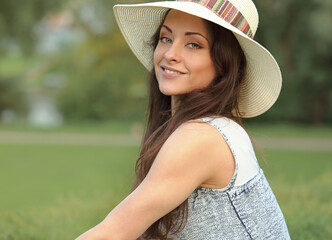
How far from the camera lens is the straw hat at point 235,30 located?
1.90m

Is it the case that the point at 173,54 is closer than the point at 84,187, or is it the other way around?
the point at 173,54

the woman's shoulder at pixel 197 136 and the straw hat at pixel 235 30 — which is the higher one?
the straw hat at pixel 235 30

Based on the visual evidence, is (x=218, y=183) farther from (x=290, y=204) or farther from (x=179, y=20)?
(x=290, y=204)

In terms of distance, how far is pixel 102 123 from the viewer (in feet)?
53.7

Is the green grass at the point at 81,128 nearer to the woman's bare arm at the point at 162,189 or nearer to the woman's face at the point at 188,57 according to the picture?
the woman's face at the point at 188,57

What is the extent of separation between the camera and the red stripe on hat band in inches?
75.4

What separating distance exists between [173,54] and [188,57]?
0.18 feet

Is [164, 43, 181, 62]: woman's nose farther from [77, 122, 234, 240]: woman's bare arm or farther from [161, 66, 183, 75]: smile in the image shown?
[77, 122, 234, 240]: woman's bare arm

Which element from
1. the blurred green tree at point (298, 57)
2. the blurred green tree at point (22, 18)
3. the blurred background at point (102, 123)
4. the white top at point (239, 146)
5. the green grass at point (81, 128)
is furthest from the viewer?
the blurred green tree at point (298, 57)

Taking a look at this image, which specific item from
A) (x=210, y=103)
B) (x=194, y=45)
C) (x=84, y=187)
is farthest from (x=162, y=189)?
(x=84, y=187)

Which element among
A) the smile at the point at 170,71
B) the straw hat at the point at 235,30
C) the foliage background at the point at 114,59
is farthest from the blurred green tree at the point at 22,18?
the smile at the point at 170,71

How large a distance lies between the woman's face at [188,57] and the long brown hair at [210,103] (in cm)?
2

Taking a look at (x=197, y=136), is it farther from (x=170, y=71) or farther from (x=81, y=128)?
(x=81, y=128)

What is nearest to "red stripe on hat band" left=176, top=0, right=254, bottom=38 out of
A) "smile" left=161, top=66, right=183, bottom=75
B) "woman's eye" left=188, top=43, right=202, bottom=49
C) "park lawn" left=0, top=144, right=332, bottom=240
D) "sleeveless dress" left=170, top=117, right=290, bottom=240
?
"woman's eye" left=188, top=43, right=202, bottom=49
